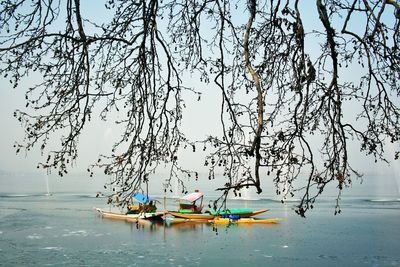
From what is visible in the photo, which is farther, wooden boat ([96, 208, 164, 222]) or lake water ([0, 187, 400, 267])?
wooden boat ([96, 208, 164, 222])

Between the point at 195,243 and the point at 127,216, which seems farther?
the point at 127,216

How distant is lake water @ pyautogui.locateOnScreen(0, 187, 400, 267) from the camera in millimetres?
31844

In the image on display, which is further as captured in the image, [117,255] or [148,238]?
[148,238]

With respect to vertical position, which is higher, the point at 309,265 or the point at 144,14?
the point at 144,14

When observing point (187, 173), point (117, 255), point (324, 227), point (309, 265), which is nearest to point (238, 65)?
point (187, 173)

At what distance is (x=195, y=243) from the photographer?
40719 mm

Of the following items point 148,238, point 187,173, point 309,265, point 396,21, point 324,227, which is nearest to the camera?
point 187,173

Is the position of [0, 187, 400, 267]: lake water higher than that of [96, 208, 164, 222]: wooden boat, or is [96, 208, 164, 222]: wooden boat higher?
[96, 208, 164, 222]: wooden boat

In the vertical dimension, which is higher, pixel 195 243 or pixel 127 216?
pixel 127 216

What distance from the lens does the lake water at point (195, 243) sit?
1254 inches

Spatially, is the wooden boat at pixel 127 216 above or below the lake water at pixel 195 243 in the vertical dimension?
above

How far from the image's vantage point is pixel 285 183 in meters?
4.77

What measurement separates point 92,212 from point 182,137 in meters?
65.0

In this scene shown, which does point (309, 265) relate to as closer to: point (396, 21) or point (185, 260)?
point (185, 260)
